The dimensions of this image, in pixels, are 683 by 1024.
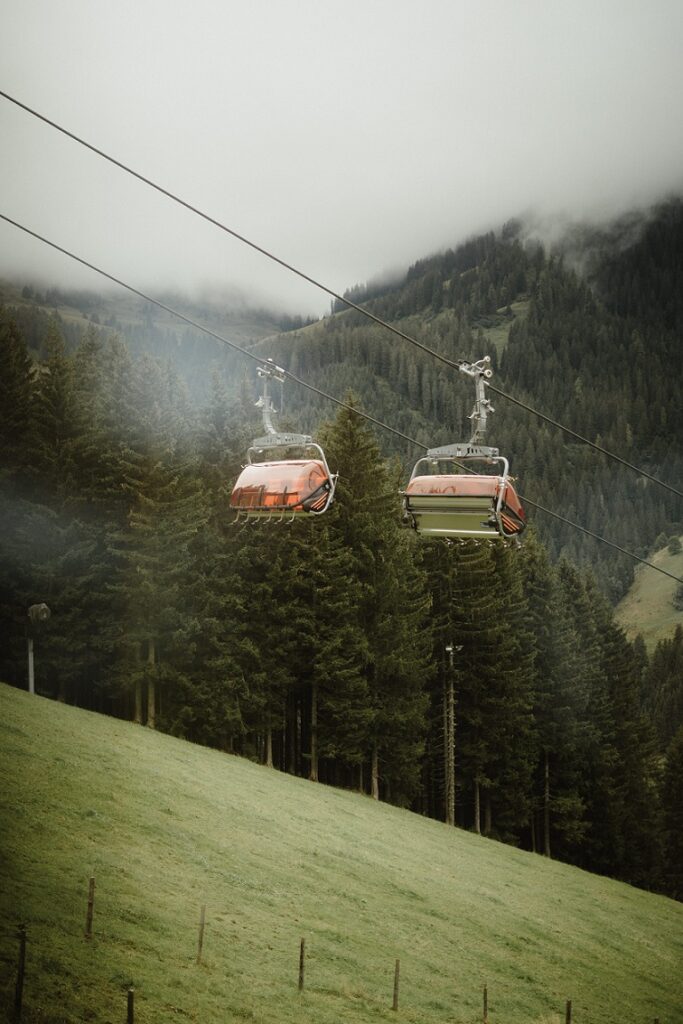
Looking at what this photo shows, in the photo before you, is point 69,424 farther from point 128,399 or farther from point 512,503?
point 512,503

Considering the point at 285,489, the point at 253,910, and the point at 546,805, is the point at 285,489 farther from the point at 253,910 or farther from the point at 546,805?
the point at 546,805

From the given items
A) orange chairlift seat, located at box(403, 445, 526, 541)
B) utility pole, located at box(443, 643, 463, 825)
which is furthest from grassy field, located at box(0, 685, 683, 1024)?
orange chairlift seat, located at box(403, 445, 526, 541)

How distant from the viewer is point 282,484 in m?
11.1

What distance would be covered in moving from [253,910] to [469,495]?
1140cm

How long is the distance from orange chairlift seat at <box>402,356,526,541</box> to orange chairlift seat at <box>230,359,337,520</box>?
1301 mm

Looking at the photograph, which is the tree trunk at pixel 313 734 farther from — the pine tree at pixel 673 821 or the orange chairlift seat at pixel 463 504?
the pine tree at pixel 673 821

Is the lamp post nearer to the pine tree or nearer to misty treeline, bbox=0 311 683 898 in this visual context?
misty treeline, bbox=0 311 683 898

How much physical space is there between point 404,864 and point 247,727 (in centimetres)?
1213

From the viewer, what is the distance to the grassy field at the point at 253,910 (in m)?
12.8

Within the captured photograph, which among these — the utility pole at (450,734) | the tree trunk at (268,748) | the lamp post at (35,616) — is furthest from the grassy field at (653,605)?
the lamp post at (35,616)

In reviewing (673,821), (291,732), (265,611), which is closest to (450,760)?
(291,732)

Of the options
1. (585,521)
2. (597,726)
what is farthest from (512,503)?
(585,521)

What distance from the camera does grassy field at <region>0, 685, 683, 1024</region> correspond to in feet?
42.0

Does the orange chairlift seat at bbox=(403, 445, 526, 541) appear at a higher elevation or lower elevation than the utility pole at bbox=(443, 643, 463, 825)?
higher
